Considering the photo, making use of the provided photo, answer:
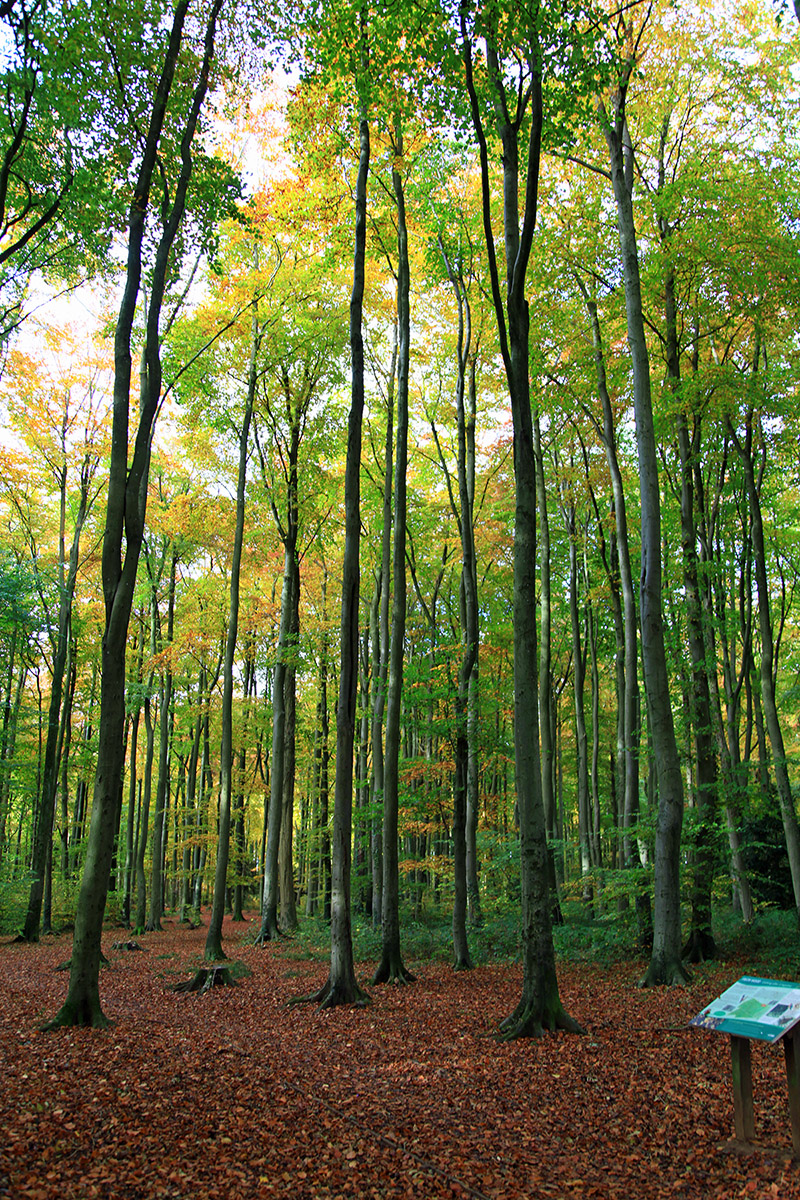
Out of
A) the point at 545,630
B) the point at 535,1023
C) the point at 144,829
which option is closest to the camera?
the point at 535,1023

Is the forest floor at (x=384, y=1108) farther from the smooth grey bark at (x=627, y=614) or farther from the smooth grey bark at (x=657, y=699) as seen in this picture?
the smooth grey bark at (x=627, y=614)

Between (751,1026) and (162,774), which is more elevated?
(162,774)

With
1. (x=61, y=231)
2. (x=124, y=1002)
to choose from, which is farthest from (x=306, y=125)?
(x=124, y=1002)

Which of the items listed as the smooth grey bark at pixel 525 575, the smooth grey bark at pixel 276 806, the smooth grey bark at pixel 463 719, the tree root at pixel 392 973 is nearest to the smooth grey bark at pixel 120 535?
the smooth grey bark at pixel 525 575

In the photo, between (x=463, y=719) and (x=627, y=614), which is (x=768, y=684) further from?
(x=463, y=719)

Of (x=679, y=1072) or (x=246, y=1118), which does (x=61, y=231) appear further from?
(x=679, y=1072)

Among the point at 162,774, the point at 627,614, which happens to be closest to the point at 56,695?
the point at 162,774

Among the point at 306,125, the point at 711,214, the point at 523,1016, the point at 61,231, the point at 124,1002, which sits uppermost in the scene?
the point at 306,125

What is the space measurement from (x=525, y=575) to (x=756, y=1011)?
4.29 m

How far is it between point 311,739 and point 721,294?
1538 cm

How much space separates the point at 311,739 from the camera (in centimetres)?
2038

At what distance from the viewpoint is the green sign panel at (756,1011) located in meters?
3.44

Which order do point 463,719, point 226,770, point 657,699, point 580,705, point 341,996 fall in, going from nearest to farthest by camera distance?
point 341,996 < point 657,699 < point 463,719 < point 226,770 < point 580,705

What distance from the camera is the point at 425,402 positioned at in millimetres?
15641
